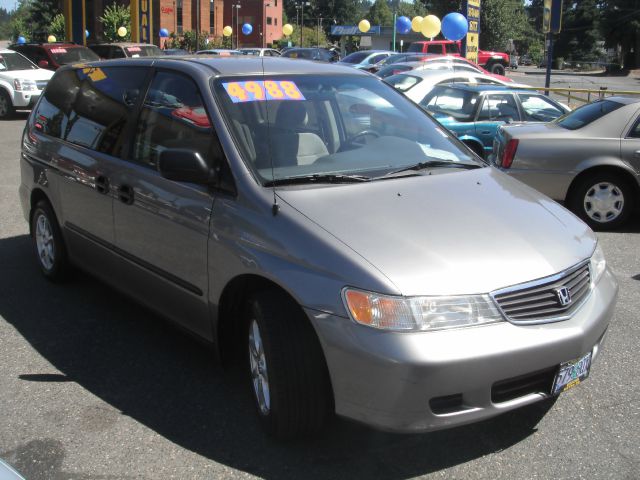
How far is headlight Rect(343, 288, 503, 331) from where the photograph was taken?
294 cm

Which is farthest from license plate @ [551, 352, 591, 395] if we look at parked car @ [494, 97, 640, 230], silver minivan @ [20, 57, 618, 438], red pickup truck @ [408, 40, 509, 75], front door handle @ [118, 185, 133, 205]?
red pickup truck @ [408, 40, 509, 75]

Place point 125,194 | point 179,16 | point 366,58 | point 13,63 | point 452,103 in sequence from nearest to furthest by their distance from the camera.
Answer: point 125,194, point 452,103, point 13,63, point 366,58, point 179,16

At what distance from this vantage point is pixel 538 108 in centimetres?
1064

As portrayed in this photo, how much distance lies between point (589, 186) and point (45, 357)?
5.84 metres

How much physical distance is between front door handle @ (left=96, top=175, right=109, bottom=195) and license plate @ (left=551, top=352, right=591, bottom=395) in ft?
9.55

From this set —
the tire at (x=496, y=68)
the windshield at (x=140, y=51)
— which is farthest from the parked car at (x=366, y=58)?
the tire at (x=496, y=68)

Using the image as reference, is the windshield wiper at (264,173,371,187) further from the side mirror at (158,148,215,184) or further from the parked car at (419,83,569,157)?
the parked car at (419,83,569,157)

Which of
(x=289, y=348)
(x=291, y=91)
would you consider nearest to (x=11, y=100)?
(x=291, y=91)

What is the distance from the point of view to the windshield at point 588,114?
821 centimetres

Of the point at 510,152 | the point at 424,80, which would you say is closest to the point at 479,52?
the point at 424,80

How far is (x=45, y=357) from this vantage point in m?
4.51

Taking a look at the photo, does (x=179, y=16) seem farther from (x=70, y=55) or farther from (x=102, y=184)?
(x=102, y=184)

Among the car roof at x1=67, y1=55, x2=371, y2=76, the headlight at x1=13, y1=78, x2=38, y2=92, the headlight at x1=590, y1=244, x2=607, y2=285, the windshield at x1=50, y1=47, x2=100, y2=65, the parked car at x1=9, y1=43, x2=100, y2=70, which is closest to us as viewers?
the headlight at x1=590, y1=244, x2=607, y2=285

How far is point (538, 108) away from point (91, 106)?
7261 mm
